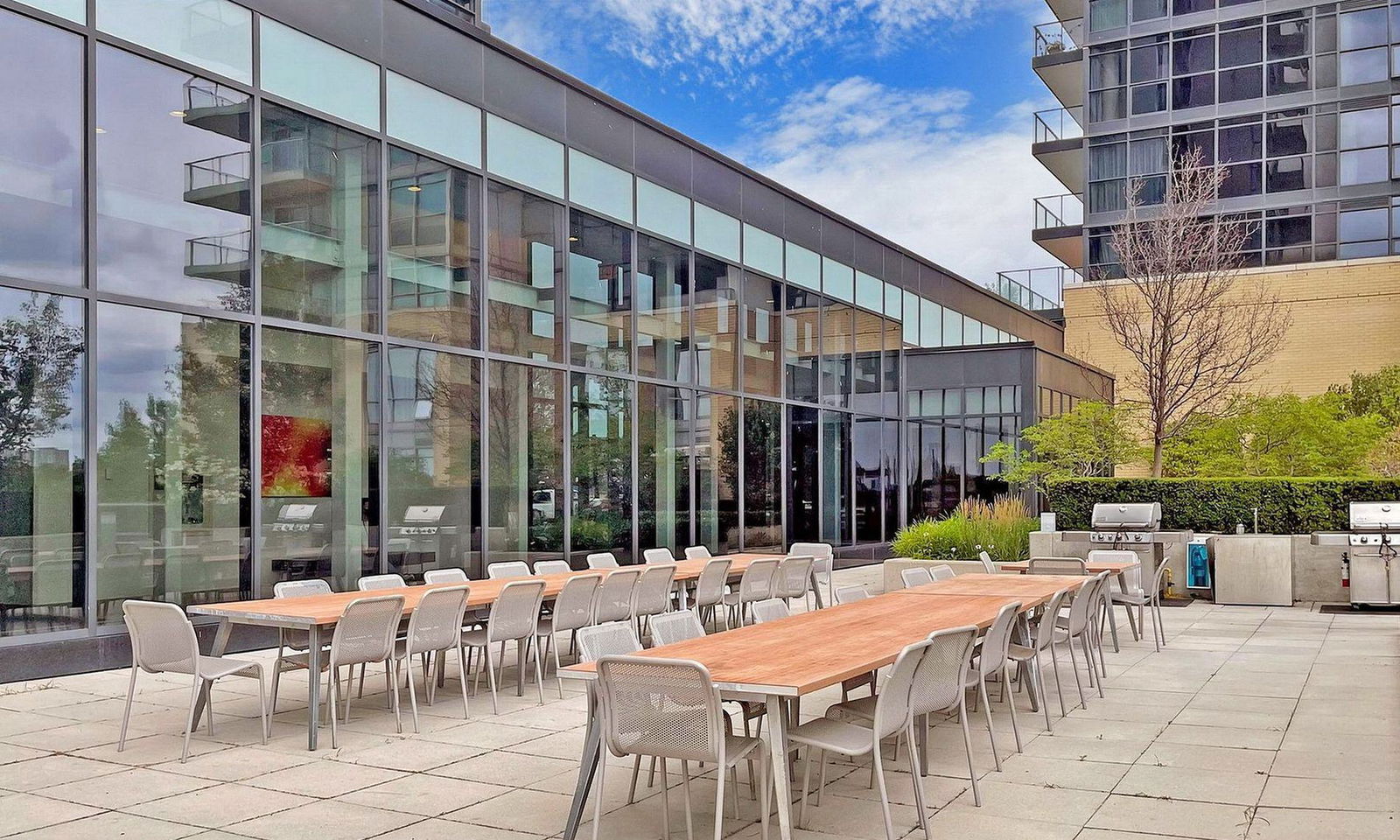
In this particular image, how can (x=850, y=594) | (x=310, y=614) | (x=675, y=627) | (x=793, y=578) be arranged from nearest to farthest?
(x=675, y=627), (x=310, y=614), (x=850, y=594), (x=793, y=578)

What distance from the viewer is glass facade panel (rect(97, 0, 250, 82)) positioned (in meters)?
9.01

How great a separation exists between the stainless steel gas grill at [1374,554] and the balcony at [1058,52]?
17534 millimetres

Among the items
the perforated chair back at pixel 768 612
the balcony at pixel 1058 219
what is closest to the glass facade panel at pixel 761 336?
the perforated chair back at pixel 768 612

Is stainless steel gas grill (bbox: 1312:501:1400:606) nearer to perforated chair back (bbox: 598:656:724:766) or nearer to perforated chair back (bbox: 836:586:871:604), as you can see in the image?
perforated chair back (bbox: 836:586:871:604)

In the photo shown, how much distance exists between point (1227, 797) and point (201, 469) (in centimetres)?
765

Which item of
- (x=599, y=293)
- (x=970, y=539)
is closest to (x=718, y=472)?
(x=599, y=293)

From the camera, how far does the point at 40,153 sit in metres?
8.47

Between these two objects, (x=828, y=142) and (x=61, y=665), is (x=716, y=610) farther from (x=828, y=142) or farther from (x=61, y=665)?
(x=828, y=142)

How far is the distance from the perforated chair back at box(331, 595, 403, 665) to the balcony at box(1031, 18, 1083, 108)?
2548 centimetres

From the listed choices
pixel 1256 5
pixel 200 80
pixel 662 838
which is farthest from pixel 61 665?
pixel 1256 5

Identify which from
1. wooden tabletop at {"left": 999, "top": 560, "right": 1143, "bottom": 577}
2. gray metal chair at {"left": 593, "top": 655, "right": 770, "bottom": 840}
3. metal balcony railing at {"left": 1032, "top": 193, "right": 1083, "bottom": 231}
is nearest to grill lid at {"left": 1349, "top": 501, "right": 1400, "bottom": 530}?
wooden tabletop at {"left": 999, "top": 560, "right": 1143, "bottom": 577}

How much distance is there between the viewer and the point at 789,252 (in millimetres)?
18031

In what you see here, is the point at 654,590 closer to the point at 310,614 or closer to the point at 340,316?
the point at 310,614

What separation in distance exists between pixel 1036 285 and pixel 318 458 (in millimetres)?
22833
